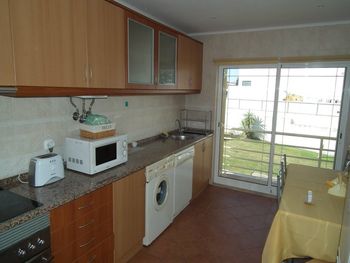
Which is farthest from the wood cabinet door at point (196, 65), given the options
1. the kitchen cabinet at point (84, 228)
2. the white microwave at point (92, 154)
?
the kitchen cabinet at point (84, 228)

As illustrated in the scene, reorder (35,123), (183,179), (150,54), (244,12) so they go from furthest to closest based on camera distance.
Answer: (183,179) < (244,12) < (150,54) < (35,123)

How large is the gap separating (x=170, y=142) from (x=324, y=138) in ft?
7.14

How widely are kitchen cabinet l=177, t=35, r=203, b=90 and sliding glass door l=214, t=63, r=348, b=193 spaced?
1.33 feet

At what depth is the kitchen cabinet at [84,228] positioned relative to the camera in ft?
5.08

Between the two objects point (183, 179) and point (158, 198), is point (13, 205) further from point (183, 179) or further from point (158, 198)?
point (183, 179)

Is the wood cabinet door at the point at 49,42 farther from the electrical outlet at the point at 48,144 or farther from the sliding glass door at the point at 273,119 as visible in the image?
the sliding glass door at the point at 273,119

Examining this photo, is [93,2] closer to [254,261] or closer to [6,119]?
[6,119]

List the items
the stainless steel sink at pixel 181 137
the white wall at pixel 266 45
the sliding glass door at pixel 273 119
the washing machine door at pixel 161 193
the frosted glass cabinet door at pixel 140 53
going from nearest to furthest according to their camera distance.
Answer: the frosted glass cabinet door at pixel 140 53, the washing machine door at pixel 161 193, the white wall at pixel 266 45, the sliding glass door at pixel 273 119, the stainless steel sink at pixel 181 137

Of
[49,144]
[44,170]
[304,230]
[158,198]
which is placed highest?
[49,144]

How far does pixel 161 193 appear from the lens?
8.96ft

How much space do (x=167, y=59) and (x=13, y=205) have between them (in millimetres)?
2185

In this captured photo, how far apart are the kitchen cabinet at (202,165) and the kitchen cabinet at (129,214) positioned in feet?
4.13

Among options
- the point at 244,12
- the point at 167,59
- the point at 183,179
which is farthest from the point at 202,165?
the point at 244,12

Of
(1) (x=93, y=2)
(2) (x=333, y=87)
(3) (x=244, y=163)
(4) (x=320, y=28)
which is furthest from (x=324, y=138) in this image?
(1) (x=93, y=2)
